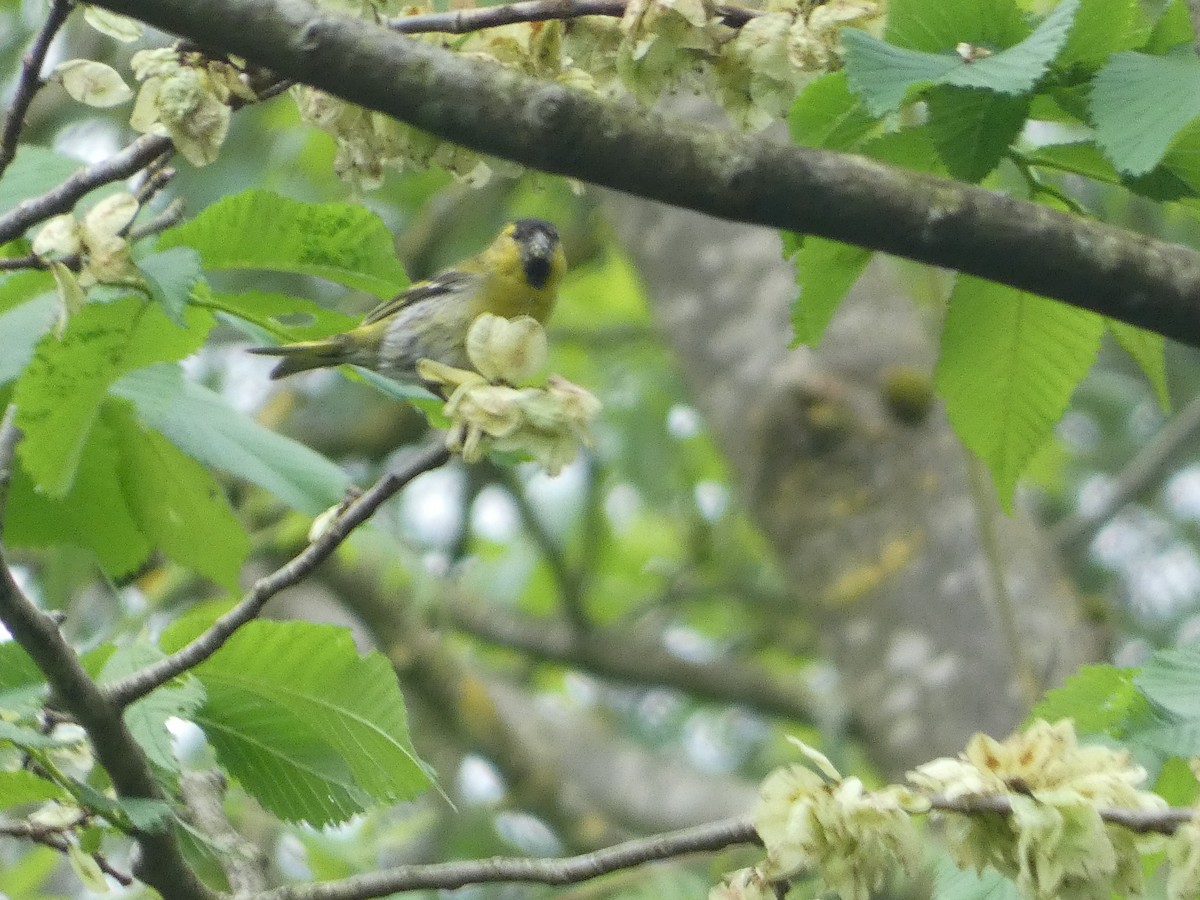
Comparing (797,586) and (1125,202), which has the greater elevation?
(1125,202)

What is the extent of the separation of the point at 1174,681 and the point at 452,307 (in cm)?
266

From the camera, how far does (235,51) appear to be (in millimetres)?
1309

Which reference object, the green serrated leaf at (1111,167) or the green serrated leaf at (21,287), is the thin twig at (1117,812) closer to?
the green serrated leaf at (1111,167)

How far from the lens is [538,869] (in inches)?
56.6

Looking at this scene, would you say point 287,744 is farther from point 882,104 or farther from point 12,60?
point 12,60

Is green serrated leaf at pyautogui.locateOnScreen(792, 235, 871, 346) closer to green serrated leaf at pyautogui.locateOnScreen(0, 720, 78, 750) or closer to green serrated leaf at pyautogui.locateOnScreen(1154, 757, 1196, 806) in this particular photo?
green serrated leaf at pyautogui.locateOnScreen(1154, 757, 1196, 806)

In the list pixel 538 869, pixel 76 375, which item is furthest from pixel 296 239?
pixel 538 869

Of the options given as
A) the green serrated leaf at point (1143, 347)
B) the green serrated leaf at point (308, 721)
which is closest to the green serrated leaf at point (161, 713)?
the green serrated leaf at point (308, 721)

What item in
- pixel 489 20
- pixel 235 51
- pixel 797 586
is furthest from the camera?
pixel 797 586

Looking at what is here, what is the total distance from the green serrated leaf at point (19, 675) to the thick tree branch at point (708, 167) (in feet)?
2.22

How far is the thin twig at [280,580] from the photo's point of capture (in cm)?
144

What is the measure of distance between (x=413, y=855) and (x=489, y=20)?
408cm

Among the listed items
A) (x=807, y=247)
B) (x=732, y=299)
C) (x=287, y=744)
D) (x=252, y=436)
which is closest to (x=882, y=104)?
(x=807, y=247)

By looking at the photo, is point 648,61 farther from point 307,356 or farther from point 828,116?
point 307,356
